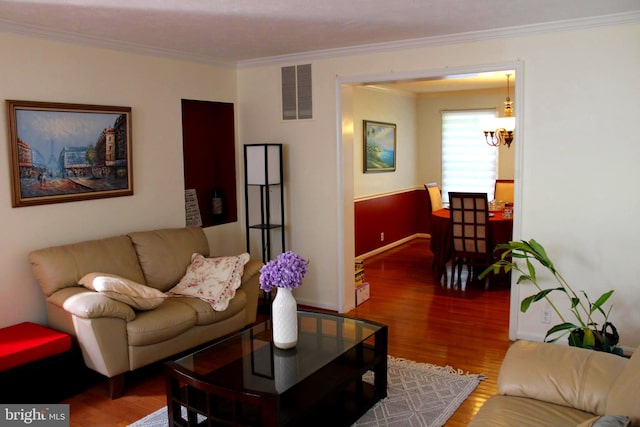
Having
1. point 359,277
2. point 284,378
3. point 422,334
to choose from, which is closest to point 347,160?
point 359,277

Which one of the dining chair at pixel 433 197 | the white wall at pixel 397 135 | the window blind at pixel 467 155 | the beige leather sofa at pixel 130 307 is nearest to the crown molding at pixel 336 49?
the beige leather sofa at pixel 130 307

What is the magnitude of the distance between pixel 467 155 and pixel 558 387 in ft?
20.9

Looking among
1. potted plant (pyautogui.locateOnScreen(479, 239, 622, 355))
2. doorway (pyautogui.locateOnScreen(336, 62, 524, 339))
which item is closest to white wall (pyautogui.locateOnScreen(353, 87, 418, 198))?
doorway (pyautogui.locateOnScreen(336, 62, 524, 339))

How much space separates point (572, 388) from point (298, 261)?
1496 millimetres

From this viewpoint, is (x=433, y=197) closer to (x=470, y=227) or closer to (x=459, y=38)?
(x=470, y=227)

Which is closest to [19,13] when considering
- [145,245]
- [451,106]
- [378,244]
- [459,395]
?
[145,245]

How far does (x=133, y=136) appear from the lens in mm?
4605

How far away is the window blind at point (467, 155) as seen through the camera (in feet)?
27.5

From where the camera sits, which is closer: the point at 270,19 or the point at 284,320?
the point at 284,320

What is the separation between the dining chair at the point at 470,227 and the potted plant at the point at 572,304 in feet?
4.74

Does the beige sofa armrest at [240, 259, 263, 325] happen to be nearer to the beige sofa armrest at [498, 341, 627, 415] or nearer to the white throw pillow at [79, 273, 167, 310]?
the white throw pillow at [79, 273, 167, 310]

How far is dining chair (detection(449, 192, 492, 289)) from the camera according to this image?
5.85 metres

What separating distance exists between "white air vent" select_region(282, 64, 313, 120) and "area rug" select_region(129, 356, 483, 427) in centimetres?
240

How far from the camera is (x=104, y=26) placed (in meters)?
3.82
